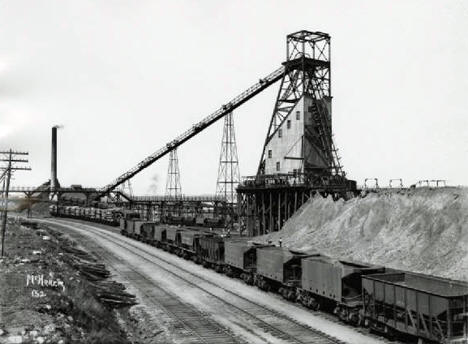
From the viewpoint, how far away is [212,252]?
30.0m

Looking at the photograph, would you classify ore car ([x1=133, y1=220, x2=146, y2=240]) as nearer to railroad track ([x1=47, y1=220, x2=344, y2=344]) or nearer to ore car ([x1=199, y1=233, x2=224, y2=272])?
ore car ([x1=199, y1=233, x2=224, y2=272])

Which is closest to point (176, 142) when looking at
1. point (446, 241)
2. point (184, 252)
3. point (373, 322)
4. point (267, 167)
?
point (267, 167)

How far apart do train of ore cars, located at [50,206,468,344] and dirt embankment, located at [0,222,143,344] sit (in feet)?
22.4

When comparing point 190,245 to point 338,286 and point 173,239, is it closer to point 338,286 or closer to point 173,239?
point 173,239

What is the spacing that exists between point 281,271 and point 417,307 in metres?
8.11

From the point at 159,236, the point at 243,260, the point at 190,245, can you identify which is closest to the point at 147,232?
the point at 159,236

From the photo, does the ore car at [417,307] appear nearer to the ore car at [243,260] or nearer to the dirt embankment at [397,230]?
the dirt embankment at [397,230]

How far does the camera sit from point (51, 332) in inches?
487

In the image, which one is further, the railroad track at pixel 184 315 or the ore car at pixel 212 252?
the ore car at pixel 212 252

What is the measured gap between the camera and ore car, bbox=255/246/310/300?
826 inches

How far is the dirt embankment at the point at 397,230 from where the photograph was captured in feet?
79.6

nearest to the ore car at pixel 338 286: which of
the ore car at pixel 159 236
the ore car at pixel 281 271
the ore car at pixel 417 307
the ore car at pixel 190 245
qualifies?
the ore car at pixel 417 307

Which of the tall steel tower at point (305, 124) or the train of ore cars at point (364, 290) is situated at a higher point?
the tall steel tower at point (305, 124)

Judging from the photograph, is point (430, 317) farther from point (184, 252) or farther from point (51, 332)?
point (184, 252)
